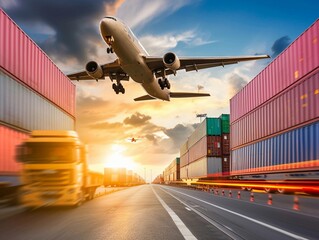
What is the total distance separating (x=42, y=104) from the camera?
85.5 ft

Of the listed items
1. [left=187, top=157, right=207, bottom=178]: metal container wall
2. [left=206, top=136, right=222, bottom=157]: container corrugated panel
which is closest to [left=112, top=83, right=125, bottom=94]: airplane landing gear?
[left=206, top=136, right=222, bottom=157]: container corrugated panel

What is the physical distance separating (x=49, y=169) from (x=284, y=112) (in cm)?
1555

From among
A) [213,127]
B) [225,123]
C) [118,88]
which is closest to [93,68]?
[118,88]

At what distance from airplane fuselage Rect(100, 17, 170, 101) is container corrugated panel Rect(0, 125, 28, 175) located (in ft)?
21.4

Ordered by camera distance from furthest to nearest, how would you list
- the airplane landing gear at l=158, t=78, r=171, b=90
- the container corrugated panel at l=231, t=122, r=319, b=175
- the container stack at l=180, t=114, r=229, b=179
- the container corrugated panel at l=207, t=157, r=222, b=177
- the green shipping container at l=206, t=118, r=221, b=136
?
the green shipping container at l=206, t=118, r=221, b=136, the container stack at l=180, t=114, r=229, b=179, the container corrugated panel at l=207, t=157, r=222, b=177, the airplane landing gear at l=158, t=78, r=171, b=90, the container corrugated panel at l=231, t=122, r=319, b=175

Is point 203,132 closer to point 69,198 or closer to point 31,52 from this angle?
point 31,52

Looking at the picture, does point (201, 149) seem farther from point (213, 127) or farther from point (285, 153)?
point (285, 153)

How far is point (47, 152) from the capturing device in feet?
46.9

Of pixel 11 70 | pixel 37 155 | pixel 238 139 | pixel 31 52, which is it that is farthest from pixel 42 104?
pixel 238 139

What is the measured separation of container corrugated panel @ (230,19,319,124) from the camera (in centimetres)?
2112

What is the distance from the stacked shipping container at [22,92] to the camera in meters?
19.1

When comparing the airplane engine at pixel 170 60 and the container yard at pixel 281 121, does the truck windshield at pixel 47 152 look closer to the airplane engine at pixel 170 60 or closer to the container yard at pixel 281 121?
the airplane engine at pixel 170 60

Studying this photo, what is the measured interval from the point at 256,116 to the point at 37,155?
20.1 meters

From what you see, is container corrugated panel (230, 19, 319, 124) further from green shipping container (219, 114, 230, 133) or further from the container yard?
green shipping container (219, 114, 230, 133)
